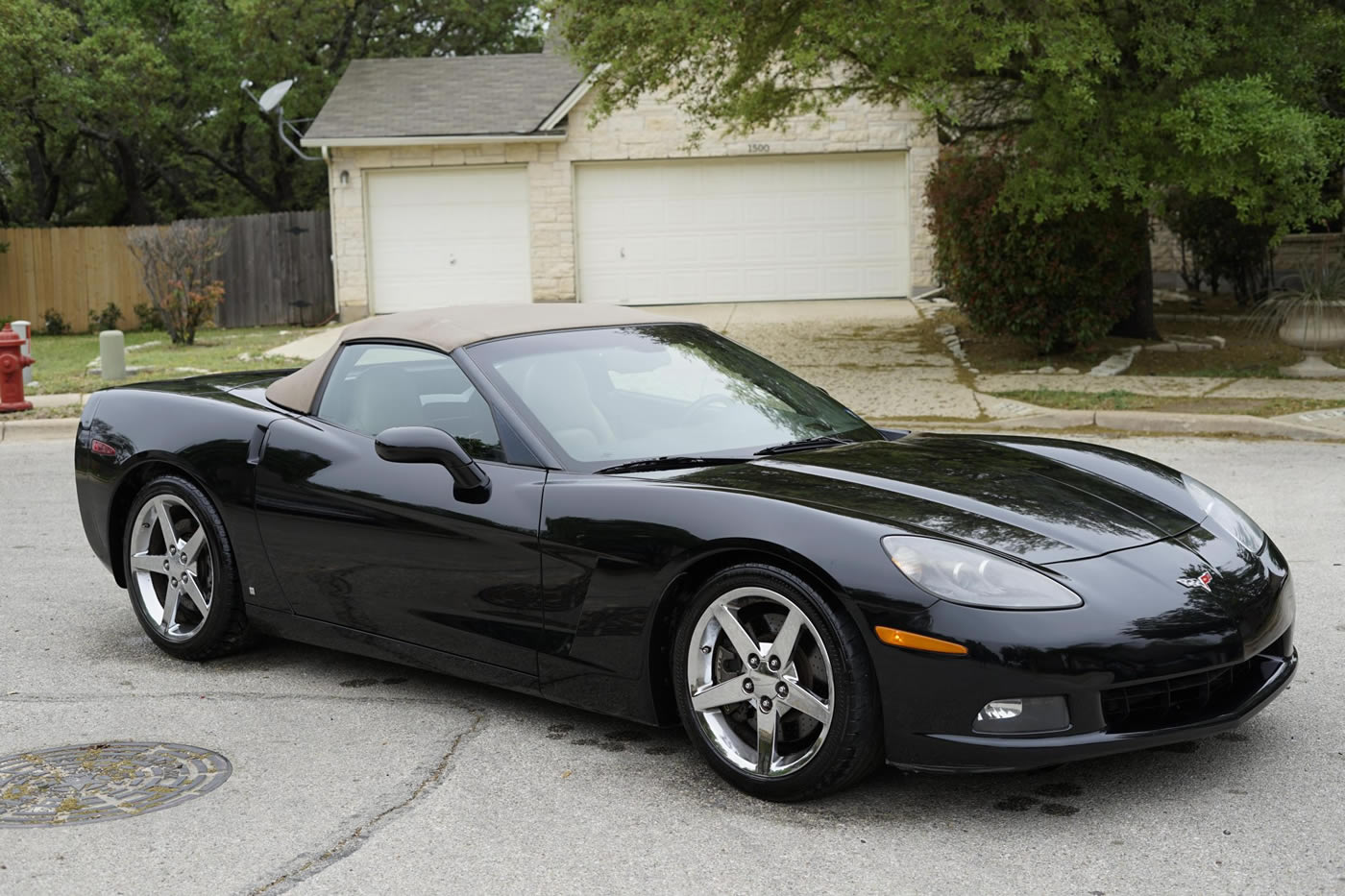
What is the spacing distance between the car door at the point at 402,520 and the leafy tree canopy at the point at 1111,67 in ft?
26.6

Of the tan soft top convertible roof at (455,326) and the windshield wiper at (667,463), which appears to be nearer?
the windshield wiper at (667,463)

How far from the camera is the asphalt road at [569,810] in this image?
354cm

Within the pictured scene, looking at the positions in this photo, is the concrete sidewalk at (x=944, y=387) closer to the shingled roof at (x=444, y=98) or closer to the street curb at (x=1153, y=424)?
the street curb at (x=1153, y=424)

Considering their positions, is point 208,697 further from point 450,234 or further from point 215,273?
point 215,273

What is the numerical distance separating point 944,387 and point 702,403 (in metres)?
9.33

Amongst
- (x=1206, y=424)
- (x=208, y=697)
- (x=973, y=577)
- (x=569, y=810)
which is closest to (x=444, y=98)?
(x=1206, y=424)

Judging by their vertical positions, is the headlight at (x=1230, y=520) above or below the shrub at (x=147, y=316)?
below

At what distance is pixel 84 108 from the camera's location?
87.6 feet

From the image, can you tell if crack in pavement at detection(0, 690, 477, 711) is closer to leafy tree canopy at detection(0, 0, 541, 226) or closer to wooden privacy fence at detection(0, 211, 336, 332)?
wooden privacy fence at detection(0, 211, 336, 332)

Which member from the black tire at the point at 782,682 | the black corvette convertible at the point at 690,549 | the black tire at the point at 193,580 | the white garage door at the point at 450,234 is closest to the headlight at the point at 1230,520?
the black corvette convertible at the point at 690,549

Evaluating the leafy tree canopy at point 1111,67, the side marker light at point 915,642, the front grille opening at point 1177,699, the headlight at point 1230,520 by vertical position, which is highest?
the leafy tree canopy at point 1111,67

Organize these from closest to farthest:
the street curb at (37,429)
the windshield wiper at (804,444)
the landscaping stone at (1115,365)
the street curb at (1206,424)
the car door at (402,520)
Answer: the car door at (402,520), the windshield wiper at (804,444), the street curb at (1206,424), the street curb at (37,429), the landscaping stone at (1115,365)

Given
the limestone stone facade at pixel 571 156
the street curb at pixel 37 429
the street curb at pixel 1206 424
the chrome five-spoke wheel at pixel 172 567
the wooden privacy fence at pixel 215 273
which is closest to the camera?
the chrome five-spoke wheel at pixel 172 567

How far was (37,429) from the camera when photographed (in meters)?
12.8
